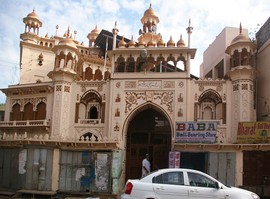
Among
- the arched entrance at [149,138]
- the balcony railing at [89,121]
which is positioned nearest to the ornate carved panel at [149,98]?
the arched entrance at [149,138]

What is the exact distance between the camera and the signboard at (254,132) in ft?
53.5

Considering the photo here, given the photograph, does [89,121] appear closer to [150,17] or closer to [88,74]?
[88,74]

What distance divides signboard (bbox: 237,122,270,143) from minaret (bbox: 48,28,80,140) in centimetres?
1079

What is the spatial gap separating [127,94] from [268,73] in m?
8.96

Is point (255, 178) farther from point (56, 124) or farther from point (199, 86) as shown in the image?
point (56, 124)

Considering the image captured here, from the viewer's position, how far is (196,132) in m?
17.1

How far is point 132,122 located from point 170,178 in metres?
13.5

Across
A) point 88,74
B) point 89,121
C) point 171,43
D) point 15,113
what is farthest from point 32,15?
point 171,43

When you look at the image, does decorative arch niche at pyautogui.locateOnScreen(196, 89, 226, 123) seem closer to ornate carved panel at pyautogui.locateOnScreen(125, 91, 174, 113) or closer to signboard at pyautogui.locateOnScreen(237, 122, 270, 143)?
ornate carved panel at pyautogui.locateOnScreen(125, 91, 174, 113)

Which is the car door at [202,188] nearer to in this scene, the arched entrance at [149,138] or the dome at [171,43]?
the arched entrance at [149,138]

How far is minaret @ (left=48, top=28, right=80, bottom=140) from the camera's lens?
2125cm

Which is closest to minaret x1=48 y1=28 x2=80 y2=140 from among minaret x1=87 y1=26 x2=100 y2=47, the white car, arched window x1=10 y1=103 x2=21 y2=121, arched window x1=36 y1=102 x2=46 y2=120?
arched window x1=36 y1=102 x2=46 y2=120

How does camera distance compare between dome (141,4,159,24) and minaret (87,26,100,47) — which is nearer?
dome (141,4,159,24)

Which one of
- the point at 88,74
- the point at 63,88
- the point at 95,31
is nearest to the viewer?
the point at 63,88
